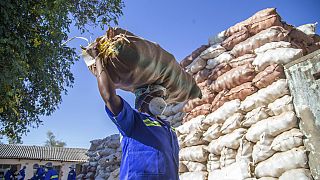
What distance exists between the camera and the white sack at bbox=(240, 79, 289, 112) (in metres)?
3.14

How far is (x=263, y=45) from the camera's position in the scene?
3.71 meters

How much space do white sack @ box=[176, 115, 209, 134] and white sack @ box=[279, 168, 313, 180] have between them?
1489 mm

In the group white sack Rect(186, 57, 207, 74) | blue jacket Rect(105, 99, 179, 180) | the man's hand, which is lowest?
blue jacket Rect(105, 99, 179, 180)

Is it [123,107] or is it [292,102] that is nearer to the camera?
[123,107]

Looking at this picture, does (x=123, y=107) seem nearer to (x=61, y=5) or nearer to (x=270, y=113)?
(x=270, y=113)

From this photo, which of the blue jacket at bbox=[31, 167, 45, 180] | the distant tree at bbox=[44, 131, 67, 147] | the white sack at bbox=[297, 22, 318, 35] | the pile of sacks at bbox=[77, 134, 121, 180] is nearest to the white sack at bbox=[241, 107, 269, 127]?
the white sack at bbox=[297, 22, 318, 35]

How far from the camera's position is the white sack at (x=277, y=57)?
3268 millimetres

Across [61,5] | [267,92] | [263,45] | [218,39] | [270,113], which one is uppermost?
[61,5]

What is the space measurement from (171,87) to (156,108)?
42cm

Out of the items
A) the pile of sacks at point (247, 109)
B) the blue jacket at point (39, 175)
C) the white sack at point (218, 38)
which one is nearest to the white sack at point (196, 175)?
the pile of sacks at point (247, 109)

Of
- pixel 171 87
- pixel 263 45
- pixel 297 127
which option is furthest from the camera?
pixel 263 45

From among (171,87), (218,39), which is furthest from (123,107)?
(218,39)

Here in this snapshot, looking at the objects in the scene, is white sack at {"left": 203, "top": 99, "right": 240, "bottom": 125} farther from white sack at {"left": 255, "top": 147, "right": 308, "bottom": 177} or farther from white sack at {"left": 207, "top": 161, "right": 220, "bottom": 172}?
white sack at {"left": 255, "top": 147, "right": 308, "bottom": 177}

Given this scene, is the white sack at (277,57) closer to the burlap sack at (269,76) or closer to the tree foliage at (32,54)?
the burlap sack at (269,76)
